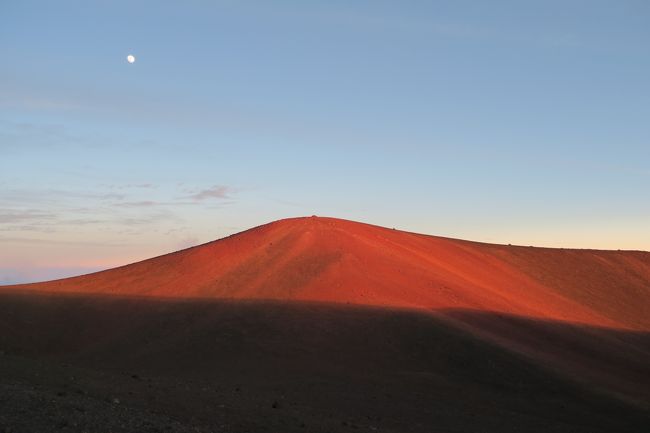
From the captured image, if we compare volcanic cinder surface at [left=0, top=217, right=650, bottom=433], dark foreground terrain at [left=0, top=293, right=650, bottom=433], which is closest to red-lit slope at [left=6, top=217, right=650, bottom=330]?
volcanic cinder surface at [left=0, top=217, right=650, bottom=433]

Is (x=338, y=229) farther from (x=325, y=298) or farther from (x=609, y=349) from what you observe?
(x=609, y=349)

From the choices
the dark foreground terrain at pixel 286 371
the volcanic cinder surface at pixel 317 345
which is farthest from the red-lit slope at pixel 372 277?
the dark foreground terrain at pixel 286 371

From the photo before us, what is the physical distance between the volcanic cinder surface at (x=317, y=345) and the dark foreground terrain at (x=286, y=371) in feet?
0.33

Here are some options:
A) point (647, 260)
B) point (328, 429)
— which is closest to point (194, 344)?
point (328, 429)

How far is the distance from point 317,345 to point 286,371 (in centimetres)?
362

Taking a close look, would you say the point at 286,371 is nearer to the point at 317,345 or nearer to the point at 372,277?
the point at 317,345

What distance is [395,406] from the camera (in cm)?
2206

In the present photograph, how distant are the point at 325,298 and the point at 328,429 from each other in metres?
17.4

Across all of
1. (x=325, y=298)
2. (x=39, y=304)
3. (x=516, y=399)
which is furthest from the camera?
(x=39, y=304)

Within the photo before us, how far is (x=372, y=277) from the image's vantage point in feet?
126

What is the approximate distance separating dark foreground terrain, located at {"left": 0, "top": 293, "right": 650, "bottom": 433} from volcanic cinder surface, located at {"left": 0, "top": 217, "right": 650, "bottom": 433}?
10cm

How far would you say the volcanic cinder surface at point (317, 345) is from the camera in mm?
17828

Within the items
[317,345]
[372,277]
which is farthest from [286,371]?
[372,277]

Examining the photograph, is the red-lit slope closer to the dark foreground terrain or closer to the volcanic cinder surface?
the volcanic cinder surface
